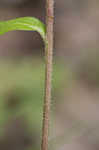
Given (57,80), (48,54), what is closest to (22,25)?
(48,54)

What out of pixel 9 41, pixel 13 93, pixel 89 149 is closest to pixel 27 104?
pixel 13 93

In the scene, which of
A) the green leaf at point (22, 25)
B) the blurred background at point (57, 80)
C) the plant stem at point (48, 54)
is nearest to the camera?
the plant stem at point (48, 54)

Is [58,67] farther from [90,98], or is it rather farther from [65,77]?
[90,98]

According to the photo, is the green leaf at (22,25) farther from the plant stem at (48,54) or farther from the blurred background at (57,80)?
the blurred background at (57,80)

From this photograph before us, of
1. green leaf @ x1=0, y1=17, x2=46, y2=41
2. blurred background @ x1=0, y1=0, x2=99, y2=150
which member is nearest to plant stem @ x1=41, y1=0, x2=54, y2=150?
green leaf @ x1=0, y1=17, x2=46, y2=41

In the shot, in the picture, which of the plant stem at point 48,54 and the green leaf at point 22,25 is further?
the green leaf at point 22,25

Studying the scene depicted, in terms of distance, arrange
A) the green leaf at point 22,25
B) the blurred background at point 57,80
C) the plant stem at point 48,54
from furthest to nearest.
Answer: the blurred background at point 57,80 < the green leaf at point 22,25 < the plant stem at point 48,54

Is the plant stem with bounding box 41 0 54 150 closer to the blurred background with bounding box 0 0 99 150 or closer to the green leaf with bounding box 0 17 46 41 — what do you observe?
the green leaf with bounding box 0 17 46 41

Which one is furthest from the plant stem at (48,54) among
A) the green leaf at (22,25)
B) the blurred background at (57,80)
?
the blurred background at (57,80)
